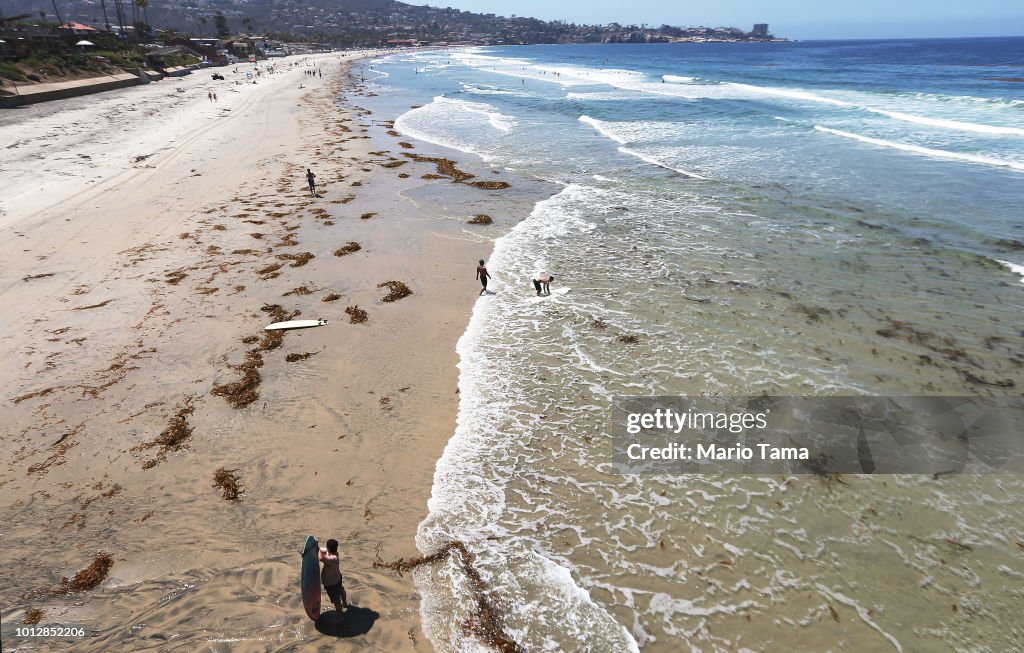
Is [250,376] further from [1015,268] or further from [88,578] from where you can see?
[1015,268]

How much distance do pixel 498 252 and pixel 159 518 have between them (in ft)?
44.4

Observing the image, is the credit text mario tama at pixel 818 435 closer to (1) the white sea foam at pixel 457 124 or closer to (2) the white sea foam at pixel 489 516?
(2) the white sea foam at pixel 489 516

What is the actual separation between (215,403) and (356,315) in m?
4.53

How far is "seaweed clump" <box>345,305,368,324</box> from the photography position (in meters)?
14.0

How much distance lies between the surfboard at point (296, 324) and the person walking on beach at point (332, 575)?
839 centimetres

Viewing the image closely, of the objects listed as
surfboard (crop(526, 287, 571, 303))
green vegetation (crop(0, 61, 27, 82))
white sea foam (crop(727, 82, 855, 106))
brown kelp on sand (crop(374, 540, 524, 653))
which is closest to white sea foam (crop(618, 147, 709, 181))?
surfboard (crop(526, 287, 571, 303))

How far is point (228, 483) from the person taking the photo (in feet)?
29.0

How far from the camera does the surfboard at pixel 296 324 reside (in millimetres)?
13461

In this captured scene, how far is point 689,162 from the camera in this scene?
103 feet

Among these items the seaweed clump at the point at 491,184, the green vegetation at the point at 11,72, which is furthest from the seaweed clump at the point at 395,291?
the green vegetation at the point at 11,72

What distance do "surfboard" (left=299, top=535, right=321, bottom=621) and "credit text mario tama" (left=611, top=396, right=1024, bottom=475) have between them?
581cm

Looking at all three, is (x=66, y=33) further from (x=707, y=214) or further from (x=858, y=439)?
(x=858, y=439)

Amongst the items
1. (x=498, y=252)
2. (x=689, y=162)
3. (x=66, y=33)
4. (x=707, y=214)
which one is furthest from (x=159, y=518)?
(x=66, y=33)

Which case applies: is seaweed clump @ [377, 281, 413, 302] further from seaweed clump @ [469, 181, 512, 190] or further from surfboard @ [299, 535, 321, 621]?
seaweed clump @ [469, 181, 512, 190]
